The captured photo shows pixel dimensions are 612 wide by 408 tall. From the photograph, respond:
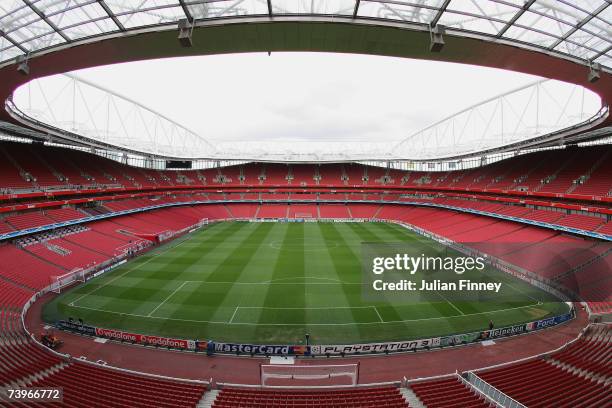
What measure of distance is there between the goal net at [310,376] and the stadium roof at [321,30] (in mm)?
12729

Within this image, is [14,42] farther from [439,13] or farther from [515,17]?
[515,17]

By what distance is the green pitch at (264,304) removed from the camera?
18484 millimetres

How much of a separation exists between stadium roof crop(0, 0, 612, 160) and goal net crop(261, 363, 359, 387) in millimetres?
12729

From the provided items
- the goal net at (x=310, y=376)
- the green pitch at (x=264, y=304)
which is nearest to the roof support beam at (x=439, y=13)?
the goal net at (x=310, y=376)

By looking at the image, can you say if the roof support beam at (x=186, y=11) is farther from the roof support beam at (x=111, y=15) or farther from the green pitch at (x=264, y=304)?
the green pitch at (x=264, y=304)

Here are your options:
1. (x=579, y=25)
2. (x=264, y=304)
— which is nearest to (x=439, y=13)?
(x=579, y=25)

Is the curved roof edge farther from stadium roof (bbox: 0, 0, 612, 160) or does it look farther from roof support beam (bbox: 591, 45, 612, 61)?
roof support beam (bbox: 591, 45, 612, 61)

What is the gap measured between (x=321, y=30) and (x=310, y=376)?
1378 centimetres

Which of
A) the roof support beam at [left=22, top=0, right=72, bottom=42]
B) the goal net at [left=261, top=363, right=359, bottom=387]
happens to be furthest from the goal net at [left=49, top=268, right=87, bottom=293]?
the roof support beam at [left=22, top=0, right=72, bottom=42]

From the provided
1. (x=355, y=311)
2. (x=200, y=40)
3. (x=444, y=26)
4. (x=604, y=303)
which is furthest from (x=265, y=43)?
(x=604, y=303)

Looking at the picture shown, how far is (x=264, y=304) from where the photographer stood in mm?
21875

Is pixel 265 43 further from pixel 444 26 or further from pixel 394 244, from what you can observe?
pixel 394 244

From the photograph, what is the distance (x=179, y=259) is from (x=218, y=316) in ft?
48.1

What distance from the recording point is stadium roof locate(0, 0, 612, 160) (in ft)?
27.5
